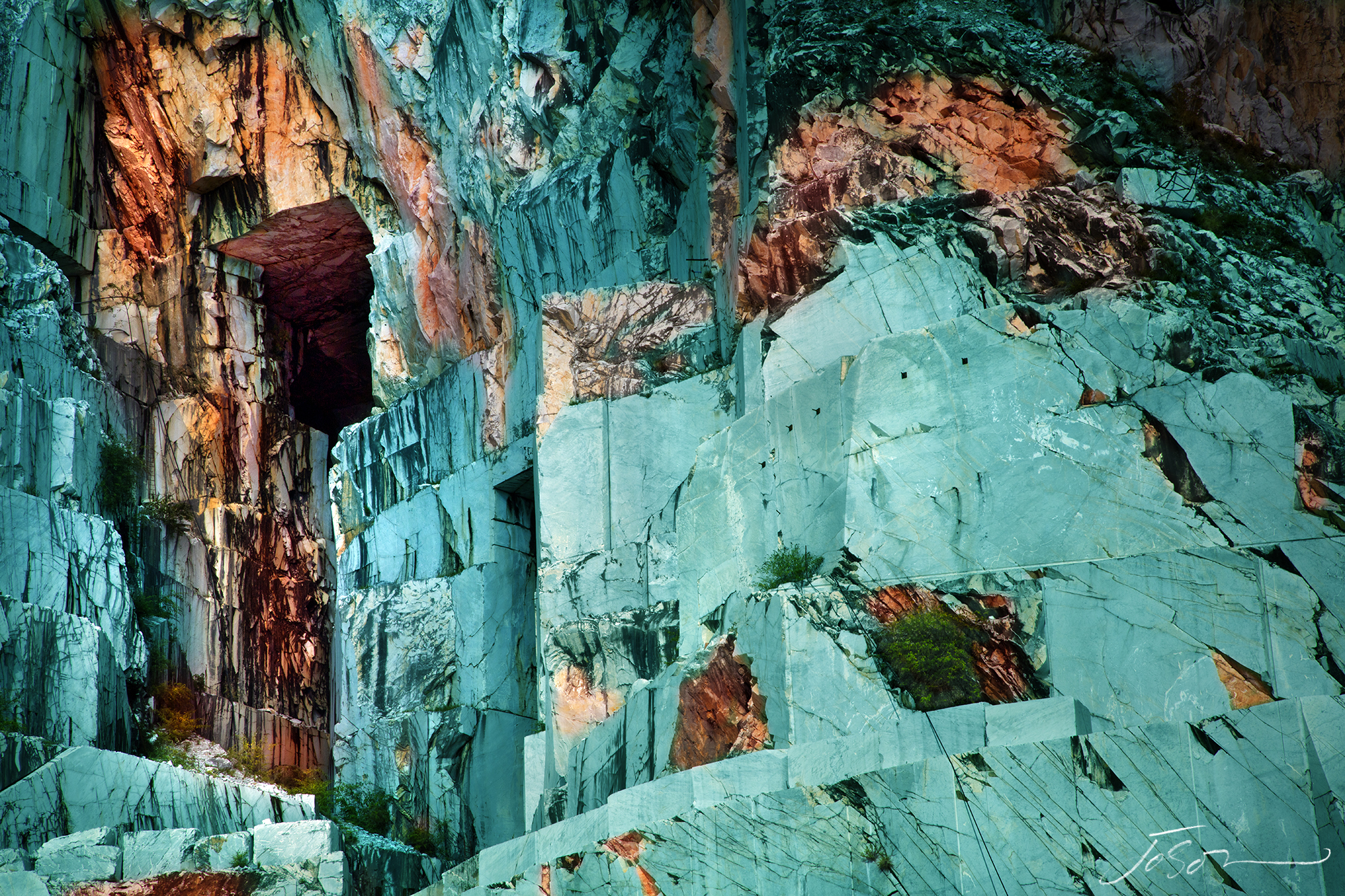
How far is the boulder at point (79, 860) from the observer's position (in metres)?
22.7

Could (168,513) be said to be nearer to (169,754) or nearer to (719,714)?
(169,754)

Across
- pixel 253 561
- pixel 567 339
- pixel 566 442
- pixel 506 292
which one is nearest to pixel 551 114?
pixel 506 292

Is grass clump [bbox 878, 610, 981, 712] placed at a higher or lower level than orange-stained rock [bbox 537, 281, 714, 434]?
lower

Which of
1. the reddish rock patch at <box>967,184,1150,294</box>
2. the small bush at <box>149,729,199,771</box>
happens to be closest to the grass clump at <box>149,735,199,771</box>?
the small bush at <box>149,729,199,771</box>

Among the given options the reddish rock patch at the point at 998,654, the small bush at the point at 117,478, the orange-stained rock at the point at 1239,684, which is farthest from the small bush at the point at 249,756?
the orange-stained rock at the point at 1239,684

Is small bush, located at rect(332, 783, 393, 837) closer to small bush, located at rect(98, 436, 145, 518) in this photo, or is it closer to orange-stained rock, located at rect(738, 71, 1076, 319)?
small bush, located at rect(98, 436, 145, 518)

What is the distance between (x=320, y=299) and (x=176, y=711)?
13947 mm

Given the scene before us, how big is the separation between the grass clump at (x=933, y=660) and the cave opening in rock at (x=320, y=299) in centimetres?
2336

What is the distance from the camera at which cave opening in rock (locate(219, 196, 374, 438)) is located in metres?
39.2

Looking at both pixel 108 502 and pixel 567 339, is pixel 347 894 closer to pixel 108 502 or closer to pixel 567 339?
pixel 567 339

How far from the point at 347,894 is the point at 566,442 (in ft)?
25.1

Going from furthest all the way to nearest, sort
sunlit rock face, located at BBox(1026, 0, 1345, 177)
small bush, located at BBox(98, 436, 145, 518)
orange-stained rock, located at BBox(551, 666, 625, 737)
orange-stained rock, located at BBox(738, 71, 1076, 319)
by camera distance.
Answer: small bush, located at BBox(98, 436, 145, 518)
orange-stained rock, located at BBox(551, 666, 625, 737)
orange-stained rock, located at BBox(738, 71, 1076, 319)
sunlit rock face, located at BBox(1026, 0, 1345, 177)

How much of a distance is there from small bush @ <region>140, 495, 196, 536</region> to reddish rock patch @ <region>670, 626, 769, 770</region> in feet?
60.8
